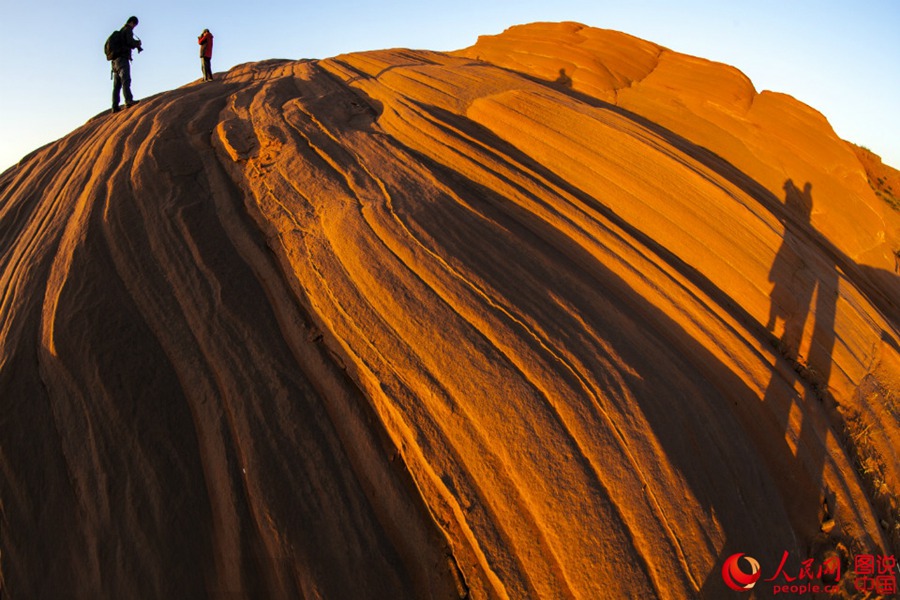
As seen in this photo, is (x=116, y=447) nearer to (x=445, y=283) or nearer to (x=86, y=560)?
(x=86, y=560)

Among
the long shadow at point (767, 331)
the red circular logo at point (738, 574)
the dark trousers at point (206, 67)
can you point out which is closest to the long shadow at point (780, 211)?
the long shadow at point (767, 331)

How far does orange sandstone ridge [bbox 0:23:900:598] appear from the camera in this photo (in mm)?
3201

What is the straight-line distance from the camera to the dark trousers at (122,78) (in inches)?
323

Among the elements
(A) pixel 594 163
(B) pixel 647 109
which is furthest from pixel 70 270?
(B) pixel 647 109

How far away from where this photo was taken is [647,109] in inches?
328

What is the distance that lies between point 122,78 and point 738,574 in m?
10.3

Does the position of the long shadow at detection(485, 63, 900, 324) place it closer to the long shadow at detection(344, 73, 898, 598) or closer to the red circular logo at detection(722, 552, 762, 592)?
the long shadow at detection(344, 73, 898, 598)

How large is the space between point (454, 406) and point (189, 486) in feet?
6.09

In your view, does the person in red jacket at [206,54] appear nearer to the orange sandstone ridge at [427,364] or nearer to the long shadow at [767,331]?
the orange sandstone ridge at [427,364]

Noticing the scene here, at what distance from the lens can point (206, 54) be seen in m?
10.0

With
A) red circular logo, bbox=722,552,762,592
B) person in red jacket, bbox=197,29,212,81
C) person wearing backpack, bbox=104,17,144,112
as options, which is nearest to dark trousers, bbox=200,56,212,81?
person in red jacket, bbox=197,29,212,81

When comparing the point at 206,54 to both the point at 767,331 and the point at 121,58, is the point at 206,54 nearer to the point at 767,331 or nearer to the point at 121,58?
the point at 121,58

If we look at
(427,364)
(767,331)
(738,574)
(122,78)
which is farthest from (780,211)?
(122,78)

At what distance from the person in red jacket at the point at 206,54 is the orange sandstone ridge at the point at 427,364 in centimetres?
394
